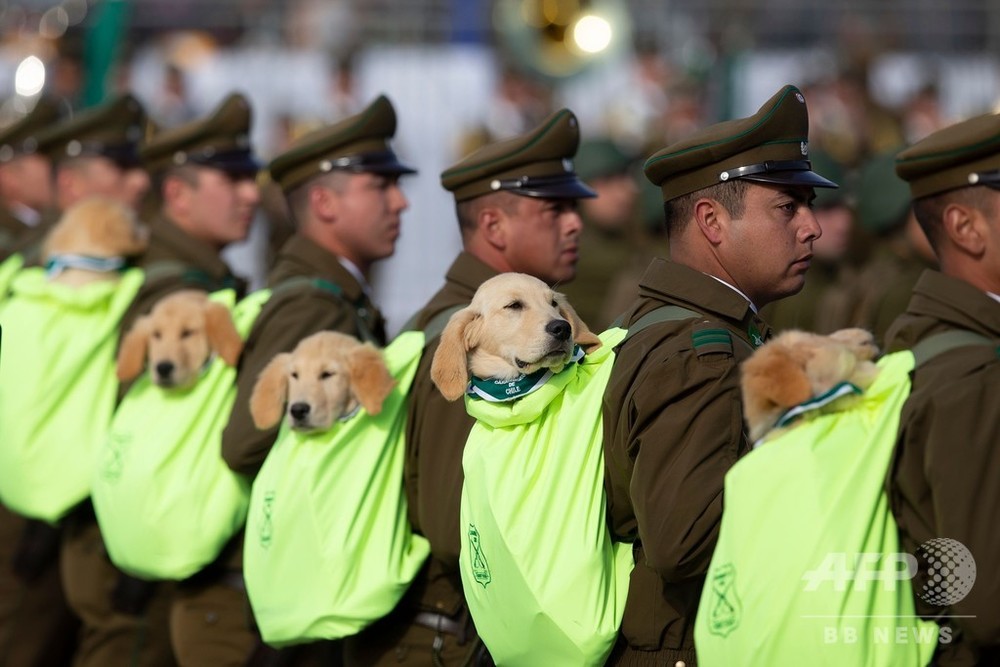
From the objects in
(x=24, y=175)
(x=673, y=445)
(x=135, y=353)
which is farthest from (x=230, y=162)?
(x=673, y=445)

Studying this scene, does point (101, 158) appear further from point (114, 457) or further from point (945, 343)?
point (945, 343)

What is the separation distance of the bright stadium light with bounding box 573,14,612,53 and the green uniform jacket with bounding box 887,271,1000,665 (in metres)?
11.3

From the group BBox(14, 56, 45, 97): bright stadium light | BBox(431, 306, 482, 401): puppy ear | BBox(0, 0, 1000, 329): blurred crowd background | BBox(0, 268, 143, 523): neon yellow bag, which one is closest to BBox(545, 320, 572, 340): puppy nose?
BBox(431, 306, 482, 401): puppy ear

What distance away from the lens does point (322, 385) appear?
4922 mm

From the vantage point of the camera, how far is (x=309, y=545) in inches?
192

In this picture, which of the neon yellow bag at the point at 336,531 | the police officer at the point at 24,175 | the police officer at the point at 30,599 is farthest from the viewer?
the police officer at the point at 24,175

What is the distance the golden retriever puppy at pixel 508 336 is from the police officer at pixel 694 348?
18cm

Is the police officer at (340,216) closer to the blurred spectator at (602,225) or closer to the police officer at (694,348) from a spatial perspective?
the police officer at (694,348)

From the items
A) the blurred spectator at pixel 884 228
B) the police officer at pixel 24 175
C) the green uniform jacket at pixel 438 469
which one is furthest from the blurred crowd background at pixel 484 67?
the green uniform jacket at pixel 438 469

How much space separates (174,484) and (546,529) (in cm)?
201

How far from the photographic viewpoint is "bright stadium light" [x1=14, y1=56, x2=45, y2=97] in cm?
1280

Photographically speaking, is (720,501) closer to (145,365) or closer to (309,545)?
(309,545)

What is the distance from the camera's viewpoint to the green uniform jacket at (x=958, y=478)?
339 cm

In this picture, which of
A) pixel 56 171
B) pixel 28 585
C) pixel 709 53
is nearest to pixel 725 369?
pixel 28 585
